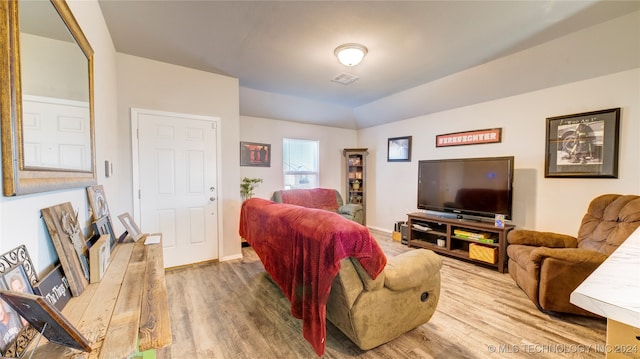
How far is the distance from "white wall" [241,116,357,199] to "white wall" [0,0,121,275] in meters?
1.75

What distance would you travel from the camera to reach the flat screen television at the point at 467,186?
10.6ft

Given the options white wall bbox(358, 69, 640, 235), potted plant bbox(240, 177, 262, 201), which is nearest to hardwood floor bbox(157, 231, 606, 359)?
white wall bbox(358, 69, 640, 235)

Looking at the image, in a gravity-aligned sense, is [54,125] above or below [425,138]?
below

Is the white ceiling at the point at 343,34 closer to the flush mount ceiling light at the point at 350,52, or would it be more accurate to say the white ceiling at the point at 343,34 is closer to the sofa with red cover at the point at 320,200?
the flush mount ceiling light at the point at 350,52

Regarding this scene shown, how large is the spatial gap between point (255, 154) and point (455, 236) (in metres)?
3.70

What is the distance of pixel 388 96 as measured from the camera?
4426 mm

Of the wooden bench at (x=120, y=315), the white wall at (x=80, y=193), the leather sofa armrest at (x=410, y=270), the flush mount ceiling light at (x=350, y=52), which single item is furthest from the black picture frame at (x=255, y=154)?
the leather sofa armrest at (x=410, y=270)

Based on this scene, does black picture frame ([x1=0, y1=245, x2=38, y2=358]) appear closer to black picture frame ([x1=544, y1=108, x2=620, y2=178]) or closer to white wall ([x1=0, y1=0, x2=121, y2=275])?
white wall ([x1=0, y1=0, x2=121, y2=275])

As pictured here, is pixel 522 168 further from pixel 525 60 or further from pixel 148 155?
pixel 148 155

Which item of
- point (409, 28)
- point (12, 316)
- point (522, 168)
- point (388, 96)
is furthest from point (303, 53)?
point (522, 168)

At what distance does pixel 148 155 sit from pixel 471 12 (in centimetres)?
375

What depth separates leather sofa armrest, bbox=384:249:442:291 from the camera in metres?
1.66

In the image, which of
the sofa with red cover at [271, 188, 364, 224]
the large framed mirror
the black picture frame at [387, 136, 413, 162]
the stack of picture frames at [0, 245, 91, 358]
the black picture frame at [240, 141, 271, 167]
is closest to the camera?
the stack of picture frames at [0, 245, 91, 358]

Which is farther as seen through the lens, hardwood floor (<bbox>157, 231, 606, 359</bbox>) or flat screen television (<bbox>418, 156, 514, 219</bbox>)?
flat screen television (<bbox>418, 156, 514, 219</bbox>)
